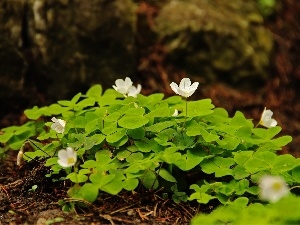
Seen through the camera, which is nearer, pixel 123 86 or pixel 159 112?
pixel 159 112

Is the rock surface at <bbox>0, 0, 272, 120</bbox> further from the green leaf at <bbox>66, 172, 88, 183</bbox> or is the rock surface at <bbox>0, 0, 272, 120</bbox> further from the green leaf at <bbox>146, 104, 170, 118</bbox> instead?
the green leaf at <bbox>66, 172, 88, 183</bbox>

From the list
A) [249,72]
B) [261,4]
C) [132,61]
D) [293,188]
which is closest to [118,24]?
[132,61]

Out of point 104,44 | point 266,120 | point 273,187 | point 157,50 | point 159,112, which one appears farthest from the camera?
point 157,50

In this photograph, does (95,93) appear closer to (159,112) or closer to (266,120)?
(159,112)

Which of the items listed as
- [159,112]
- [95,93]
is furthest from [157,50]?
[159,112]

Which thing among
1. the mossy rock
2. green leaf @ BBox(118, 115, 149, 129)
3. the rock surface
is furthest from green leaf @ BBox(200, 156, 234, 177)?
the mossy rock

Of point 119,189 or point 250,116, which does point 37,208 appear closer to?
point 119,189

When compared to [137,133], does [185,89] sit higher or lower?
higher
